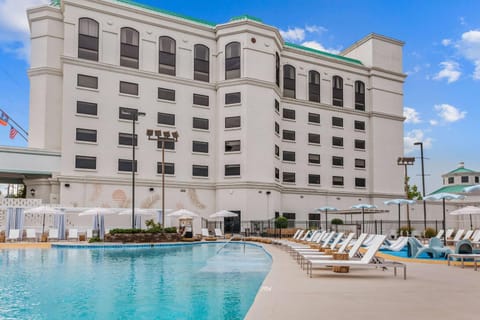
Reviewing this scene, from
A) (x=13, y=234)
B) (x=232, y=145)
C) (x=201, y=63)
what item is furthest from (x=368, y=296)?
(x=201, y=63)

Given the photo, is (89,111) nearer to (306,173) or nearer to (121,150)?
(121,150)

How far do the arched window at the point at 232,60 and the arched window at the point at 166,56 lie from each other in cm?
487

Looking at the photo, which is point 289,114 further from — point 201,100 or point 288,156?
point 201,100

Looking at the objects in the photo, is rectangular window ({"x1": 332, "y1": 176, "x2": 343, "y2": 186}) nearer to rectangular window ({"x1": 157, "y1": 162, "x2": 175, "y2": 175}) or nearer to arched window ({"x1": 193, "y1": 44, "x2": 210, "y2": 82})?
arched window ({"x1": 193, "y1": 44, "x2": 210, "y2": 82})

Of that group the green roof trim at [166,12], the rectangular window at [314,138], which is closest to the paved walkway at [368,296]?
the green roof trim at [166,12]

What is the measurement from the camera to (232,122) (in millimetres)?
40875

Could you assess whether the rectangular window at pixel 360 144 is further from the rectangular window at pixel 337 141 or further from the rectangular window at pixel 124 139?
the rectangular window at pixel 124 139

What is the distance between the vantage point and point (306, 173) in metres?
44.9

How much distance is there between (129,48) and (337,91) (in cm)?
2203

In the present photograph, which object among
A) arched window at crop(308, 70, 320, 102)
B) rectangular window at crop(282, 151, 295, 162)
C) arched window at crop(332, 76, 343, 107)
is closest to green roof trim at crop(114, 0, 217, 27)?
arched window at crop(308, 70, 320, 102)

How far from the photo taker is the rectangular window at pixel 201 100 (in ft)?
135

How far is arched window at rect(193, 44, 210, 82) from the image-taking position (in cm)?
4147

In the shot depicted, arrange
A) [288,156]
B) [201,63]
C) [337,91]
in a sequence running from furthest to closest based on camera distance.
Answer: [337,91] < [288,156] < [201,63]

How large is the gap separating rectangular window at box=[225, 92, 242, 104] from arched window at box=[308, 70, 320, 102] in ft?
30.1
